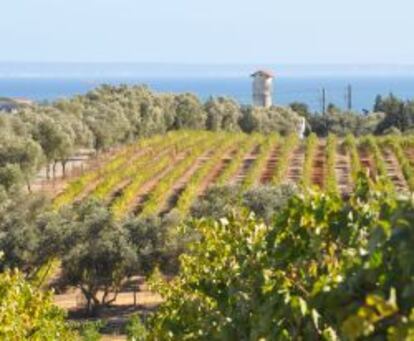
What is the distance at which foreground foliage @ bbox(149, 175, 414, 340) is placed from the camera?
3439mm

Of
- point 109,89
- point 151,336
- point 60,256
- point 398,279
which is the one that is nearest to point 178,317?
point 151,336

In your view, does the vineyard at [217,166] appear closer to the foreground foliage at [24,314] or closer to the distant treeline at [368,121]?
the foreground foliage at [24,314]

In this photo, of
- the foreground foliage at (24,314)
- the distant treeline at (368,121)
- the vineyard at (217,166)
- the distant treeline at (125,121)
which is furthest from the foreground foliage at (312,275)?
the distant treeline at (368,121)

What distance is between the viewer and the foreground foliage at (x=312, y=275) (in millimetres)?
3439

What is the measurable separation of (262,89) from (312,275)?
339 ft

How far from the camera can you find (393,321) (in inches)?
130

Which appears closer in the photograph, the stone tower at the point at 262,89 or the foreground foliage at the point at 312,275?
the foreground foliage at the point at 312,275

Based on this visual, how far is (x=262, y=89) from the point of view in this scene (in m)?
108

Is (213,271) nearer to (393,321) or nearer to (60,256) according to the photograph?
(393,321)

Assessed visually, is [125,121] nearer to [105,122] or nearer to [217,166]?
[105,122]

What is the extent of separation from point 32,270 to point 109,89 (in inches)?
1527

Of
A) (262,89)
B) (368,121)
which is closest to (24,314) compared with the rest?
(368,121)

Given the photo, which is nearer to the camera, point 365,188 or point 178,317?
point 365,188

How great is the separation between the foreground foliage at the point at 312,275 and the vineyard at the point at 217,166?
25419mm
